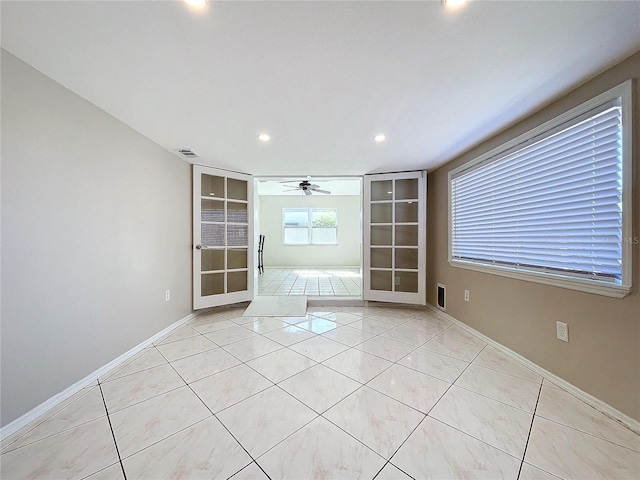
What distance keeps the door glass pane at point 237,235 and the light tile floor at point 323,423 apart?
1.64 metres

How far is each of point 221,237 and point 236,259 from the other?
0.41 metres

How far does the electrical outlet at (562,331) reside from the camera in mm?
1553

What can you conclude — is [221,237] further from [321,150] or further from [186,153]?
[321,150]

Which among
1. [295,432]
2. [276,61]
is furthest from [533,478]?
[276,61]

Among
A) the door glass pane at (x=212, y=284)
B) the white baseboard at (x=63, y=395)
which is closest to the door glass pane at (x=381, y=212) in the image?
the door glass pane at (x=212, y=284)

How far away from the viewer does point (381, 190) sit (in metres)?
3.50

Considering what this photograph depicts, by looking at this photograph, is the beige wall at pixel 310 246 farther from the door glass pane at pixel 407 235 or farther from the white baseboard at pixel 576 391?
the white baseboard at pixel 576 391

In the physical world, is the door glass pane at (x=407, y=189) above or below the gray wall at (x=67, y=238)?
above

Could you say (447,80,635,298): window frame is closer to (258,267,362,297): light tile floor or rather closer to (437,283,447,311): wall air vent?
(437,283,447,311): wall air vent

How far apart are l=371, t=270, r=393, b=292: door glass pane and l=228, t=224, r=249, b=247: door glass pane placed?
2.10 m

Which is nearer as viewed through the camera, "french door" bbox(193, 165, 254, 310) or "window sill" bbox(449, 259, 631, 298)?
"window sill" bbox(449, 259, 631, 298)

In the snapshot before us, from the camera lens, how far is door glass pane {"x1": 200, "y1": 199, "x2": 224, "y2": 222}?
3076 mm

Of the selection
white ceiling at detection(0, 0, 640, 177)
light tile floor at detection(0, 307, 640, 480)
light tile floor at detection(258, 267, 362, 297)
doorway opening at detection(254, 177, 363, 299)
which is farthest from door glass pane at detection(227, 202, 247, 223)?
doorway opening at detection(254, 177, 363, 299)

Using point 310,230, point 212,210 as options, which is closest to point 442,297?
point 212,210
